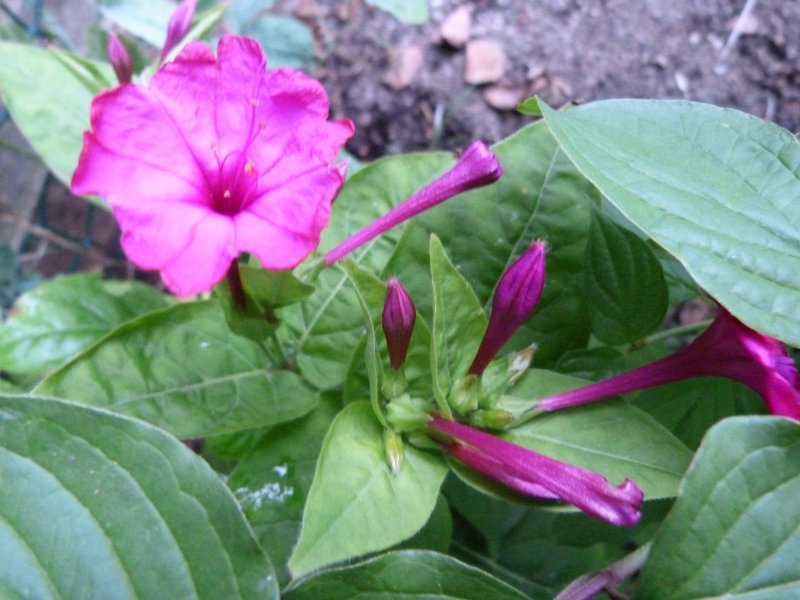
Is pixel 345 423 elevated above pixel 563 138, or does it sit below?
below

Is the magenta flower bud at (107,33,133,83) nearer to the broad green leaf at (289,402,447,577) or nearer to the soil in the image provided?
the broad green leaf at (289,402,447,577)

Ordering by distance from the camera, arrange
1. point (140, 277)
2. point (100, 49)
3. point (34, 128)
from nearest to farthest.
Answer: point (34, 128) < point (100, 49) < point (140, 277)

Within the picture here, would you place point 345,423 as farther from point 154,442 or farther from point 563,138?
point 563,138

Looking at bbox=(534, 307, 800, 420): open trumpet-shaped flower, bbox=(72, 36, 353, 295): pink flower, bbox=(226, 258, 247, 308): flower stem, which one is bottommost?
bbox=(534, 307, 800, 420): open trumpet-shaped flower

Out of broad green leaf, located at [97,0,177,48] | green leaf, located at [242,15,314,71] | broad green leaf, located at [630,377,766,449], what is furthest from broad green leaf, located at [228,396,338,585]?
green leaf, located at [242,15,314,71]

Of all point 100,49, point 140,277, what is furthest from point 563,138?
point 140,277

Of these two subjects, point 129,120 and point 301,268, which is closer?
point 129,120
